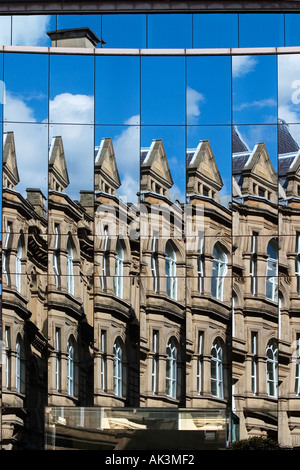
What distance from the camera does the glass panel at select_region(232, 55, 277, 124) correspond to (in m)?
36.1

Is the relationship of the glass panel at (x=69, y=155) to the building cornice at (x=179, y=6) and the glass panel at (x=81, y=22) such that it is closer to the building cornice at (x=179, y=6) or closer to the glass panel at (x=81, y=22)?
the glass panel at (x=81, y=22)

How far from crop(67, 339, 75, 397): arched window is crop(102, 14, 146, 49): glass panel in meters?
9.66

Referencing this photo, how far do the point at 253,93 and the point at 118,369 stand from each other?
947 centimetres

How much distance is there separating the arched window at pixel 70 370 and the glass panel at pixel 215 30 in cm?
1040

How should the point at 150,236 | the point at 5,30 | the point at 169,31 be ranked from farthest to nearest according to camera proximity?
the point at 5,30 → the point at 169,31 → the point at 150,236

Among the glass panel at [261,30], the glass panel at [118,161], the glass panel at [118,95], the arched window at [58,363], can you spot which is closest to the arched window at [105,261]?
the glass panel at [118,161]

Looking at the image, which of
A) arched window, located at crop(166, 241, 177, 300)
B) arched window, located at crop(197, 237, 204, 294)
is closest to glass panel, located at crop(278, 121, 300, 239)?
arched window, located at crop(197, 237, 204, 294)

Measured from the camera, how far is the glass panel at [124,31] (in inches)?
1479

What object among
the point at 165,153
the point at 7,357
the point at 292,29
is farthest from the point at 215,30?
the point at 7,357

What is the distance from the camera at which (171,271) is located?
3641 centimetres

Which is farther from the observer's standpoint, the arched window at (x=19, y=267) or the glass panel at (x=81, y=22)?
the glass panel at (x=81, y=22)

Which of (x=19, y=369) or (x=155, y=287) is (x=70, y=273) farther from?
(x=19, y=369)

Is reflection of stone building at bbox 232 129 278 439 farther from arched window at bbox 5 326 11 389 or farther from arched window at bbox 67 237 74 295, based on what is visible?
arched window at bbox 5 326 11 389
